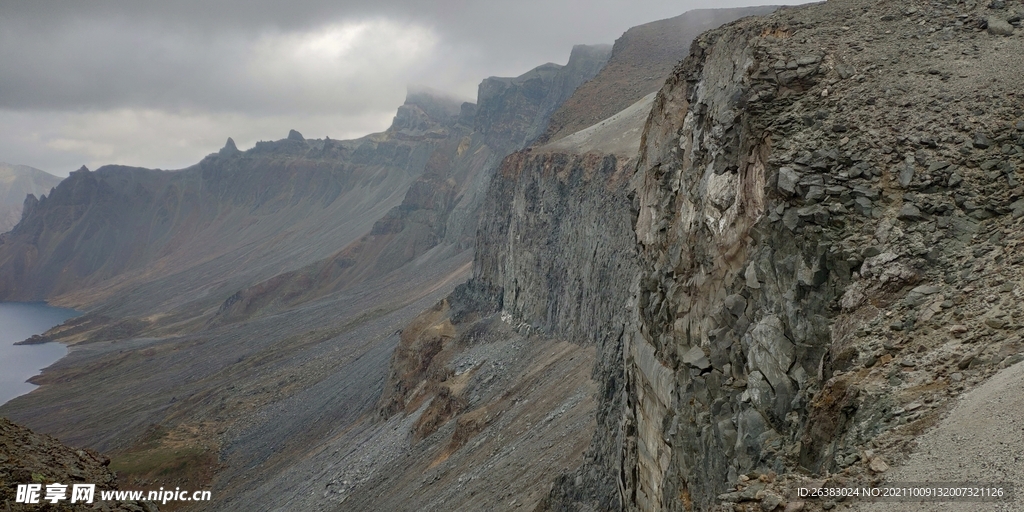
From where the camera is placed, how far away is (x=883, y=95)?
13016mm

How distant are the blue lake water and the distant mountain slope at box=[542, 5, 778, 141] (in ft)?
348

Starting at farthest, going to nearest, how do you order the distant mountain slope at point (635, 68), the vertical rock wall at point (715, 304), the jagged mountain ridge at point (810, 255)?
the distant mountain slope at point (635, 68), the vertical rock wall at point (715, 304), the jagged mountain ridge at point (810, 255)

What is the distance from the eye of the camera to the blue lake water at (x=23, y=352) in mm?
124750

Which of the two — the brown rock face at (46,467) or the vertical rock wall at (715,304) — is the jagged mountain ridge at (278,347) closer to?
the vertical rock wall at (715,304)

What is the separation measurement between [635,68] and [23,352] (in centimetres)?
14681

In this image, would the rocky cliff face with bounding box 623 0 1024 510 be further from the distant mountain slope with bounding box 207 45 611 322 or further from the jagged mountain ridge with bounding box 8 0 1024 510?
the distant mountain slope with bounding box 207 45 611 322

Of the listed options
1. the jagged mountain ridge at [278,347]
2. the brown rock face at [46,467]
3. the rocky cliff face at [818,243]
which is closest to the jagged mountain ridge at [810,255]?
the rocky cliff face at [818,243]

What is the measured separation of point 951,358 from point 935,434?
136 centimetres

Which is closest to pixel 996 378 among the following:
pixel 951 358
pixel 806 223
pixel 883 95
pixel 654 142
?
pixel 951 358

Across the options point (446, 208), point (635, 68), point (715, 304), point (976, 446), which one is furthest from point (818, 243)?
point (446, 208)

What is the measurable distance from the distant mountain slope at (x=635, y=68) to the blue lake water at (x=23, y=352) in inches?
4171

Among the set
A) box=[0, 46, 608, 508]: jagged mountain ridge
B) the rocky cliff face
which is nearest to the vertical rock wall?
the rocky cliff face

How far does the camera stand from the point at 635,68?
89.8m

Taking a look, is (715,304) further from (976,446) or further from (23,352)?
(23,352)
